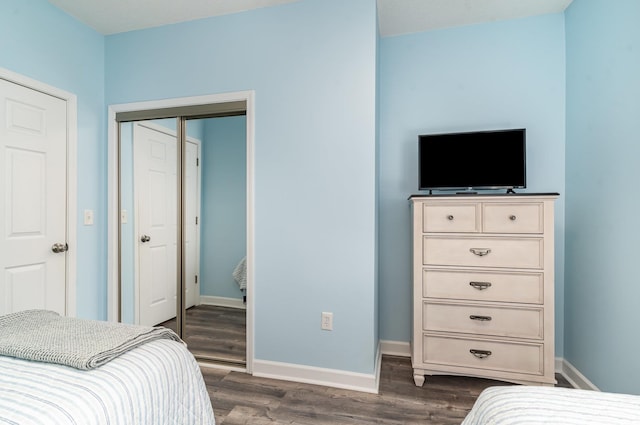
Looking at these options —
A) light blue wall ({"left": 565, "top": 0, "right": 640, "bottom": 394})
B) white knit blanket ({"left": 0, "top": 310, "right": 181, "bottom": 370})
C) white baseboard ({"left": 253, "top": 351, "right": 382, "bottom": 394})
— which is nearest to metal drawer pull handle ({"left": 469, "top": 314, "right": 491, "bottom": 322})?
light blue wall ({"left": 565, "top": 0, "right": 640, "bottom": 394})

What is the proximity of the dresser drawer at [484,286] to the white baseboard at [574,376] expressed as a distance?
66 centimetres

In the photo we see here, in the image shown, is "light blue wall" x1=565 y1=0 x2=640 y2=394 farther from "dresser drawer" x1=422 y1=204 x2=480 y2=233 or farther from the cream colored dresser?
"dresser drawer" x1=422 y1=204 x2=480 y2=233

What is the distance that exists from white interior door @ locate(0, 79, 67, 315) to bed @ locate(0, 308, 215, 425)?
123 cm

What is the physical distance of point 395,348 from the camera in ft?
8.77

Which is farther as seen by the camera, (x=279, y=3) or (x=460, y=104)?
(x=460, y=104)

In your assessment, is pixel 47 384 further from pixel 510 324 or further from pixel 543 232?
pixel 543 232

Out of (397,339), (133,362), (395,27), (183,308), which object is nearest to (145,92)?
(183,308)

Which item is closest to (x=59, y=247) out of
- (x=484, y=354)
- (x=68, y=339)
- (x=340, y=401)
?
(x=68, y=339)

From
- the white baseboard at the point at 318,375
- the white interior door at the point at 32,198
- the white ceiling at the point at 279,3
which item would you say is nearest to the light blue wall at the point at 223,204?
the white baseboard at the point at 318,375

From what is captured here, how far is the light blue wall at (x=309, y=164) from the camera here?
2.14 metres

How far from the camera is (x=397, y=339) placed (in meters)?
2.69

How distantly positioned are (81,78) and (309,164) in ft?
6.57

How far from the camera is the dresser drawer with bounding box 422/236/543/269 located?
1981 millimetres

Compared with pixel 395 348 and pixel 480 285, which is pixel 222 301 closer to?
pixel 395 348
